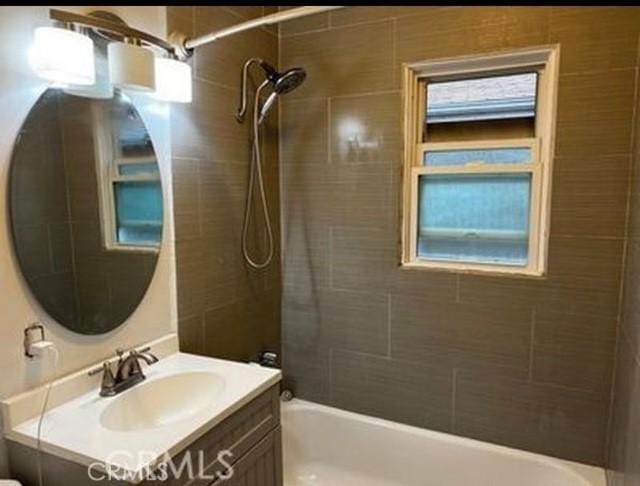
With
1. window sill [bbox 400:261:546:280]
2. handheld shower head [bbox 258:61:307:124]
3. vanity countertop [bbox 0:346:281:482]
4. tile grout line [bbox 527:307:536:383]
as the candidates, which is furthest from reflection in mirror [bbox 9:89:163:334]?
tile grout line [bbox 527:307:536:383]

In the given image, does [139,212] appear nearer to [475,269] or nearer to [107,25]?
[107,25]

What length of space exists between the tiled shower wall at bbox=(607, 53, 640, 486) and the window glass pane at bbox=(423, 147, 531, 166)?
0.42 m

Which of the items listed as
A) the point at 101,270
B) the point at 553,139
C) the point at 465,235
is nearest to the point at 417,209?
the point at 465,235

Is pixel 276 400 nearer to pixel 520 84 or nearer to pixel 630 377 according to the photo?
pixel 630 377

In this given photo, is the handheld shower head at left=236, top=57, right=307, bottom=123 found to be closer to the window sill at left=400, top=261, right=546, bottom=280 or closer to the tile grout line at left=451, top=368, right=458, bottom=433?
the window sill at left=400, top=261, right=546, bottom=280

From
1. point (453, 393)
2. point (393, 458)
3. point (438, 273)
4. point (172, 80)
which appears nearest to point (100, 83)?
point (172, 80)

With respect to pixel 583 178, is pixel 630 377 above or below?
below

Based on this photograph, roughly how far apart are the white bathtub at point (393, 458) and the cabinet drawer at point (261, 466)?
727 mm

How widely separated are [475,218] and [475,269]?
0.24 metres

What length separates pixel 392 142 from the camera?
2.07 metres

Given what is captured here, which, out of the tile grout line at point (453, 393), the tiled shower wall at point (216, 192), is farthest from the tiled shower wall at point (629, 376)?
the tiled shower wall at point (216, 192)

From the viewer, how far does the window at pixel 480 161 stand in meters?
1.89

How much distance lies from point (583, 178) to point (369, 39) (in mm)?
1123

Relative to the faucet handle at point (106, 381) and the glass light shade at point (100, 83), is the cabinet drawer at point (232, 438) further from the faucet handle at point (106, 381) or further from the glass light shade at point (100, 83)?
the glass light shade at point (100, 83)
